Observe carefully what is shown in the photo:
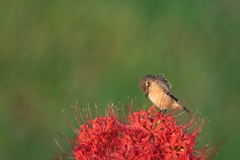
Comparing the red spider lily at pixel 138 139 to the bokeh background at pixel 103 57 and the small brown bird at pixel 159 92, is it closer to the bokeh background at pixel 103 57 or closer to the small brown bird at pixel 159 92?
the small brown bird at pixel 159 92

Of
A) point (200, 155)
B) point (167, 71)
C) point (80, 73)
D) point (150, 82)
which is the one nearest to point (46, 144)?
point (80, 73)

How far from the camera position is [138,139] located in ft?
15.0

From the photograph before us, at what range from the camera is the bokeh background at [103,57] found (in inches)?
408

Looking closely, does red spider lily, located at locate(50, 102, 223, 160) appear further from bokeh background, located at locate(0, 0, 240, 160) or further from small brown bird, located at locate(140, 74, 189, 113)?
bokeh background, located at locate(0, 0, 240, 160)

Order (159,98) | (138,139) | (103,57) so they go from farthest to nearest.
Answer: (103,57) → (159,98) → (138,139)

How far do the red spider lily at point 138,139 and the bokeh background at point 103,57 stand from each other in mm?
5013

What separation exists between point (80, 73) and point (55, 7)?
1.61 m

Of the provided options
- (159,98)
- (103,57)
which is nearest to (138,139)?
(159,98)

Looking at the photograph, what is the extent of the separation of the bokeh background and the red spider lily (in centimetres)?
501

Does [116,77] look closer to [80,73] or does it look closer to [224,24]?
[80,73]

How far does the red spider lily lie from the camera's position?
4453 mm

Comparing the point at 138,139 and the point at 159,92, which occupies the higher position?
the point at 159,92

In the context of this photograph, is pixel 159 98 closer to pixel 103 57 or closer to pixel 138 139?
pixel 138 139

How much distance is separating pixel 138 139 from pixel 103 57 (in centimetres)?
670
